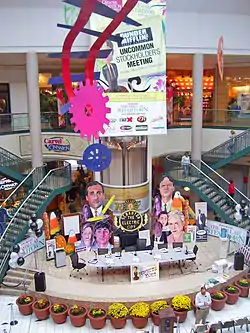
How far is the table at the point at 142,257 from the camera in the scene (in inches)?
546

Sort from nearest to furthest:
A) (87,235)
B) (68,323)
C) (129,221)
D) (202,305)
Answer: (202,305) → (68,323) → (87,235) → (129,221)

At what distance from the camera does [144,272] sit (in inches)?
549

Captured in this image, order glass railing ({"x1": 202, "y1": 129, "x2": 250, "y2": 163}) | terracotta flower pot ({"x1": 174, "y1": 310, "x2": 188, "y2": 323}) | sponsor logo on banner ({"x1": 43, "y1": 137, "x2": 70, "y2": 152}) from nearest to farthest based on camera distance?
1. terracotta flower pot ({"x1": 174, "y1": 310, "x2": 188, "y2": 323})
2. glass railing ({"x1": 202, "y1": 129, "x2": 250, "y2": 163})
3. sponsor logo on banner ({"x1": 43, "y1": 137, "x2": 70, "y2": 152})

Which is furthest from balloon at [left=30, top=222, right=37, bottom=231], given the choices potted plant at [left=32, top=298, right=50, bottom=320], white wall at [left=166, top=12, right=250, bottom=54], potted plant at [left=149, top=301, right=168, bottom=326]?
white wall at [left=166, top=12, right=250, bottom=54]

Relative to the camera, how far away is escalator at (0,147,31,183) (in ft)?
60.0

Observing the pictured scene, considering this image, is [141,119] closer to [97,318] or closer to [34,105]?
[34,105]

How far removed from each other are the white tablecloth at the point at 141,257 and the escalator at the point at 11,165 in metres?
6.34

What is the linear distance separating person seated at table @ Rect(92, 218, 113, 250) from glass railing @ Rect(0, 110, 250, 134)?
677 centimetres

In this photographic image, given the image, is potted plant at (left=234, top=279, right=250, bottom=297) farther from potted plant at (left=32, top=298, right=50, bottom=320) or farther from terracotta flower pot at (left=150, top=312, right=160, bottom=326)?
potted plant at (left=32, top=298, right=50, bottom=320)

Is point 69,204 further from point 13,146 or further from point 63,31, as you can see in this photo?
point 63,31

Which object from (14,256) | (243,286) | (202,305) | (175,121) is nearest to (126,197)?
(175,121)

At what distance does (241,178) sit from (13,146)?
42.7ft

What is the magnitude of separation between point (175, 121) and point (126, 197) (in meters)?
5.66

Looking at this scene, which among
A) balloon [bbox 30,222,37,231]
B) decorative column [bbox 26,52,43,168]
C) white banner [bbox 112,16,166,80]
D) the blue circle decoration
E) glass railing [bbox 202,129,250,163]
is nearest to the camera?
balloon [bbox 30,222,37,231]
